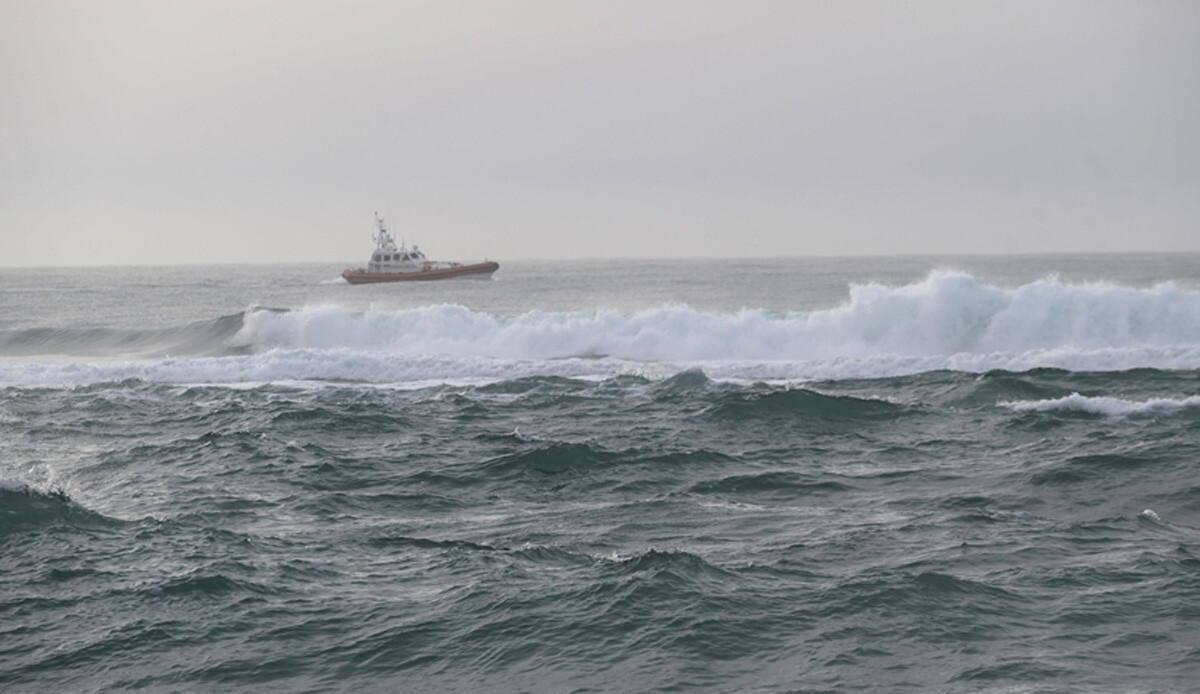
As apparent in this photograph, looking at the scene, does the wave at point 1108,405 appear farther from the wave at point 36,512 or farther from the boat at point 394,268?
the boat at point 394,268

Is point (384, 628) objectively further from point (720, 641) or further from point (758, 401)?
point (758, 401)

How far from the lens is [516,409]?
27.7 metres

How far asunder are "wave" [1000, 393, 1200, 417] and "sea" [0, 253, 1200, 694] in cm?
12

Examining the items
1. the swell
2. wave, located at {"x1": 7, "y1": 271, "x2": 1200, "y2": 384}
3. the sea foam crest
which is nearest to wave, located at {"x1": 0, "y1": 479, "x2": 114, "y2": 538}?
wave, located at {"x1": 7, "y1": 271, "x2": 1200, "y2": 384}

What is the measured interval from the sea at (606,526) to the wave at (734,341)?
36 centimetres

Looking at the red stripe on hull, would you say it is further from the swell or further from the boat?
the swell

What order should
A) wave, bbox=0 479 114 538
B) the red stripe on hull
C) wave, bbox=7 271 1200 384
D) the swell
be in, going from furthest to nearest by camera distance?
the red stripe on hull
the swell
wave, bbox=7 271 1200 384
wave, bbox=0 479 114 538

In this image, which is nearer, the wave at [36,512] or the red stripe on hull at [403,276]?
the wave at [36,512]

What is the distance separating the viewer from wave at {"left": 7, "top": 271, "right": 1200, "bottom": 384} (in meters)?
34.2

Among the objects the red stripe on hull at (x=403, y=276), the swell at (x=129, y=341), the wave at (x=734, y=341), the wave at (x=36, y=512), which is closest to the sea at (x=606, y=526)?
the wave at (x=36, y=512)

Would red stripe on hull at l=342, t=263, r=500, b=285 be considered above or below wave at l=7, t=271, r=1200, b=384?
above

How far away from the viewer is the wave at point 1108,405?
2430cm

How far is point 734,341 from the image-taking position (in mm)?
41469

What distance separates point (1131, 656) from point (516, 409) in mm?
18485
